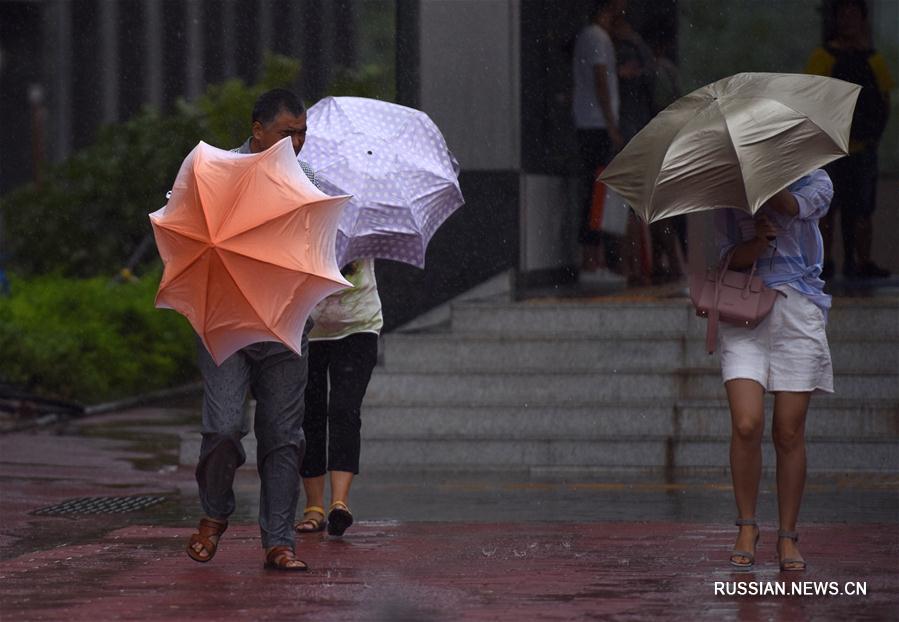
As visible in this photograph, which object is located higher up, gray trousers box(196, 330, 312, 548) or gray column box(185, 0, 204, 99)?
gray column box(185, 0, 204, 99)

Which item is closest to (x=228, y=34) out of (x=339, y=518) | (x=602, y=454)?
(x=602, y=454)

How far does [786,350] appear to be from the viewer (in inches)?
271

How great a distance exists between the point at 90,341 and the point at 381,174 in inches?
302

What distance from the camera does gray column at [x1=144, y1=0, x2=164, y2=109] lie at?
1769cm

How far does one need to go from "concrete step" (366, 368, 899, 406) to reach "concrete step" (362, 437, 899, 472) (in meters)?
0.39

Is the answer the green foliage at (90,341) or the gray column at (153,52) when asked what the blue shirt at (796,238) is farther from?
the gray column at (153,52)

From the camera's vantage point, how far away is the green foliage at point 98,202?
19219mm

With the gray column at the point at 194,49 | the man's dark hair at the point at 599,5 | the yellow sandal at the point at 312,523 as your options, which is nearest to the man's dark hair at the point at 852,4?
the man's dark hair at the point at 599,5

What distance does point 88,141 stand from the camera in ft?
67.4

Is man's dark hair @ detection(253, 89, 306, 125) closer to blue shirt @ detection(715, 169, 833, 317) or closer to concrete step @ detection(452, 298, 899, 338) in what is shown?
blue shirt @ detection(715, 169, 833, 317)

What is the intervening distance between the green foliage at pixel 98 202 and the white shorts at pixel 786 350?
12.7m

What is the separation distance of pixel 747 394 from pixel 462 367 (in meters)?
4.47

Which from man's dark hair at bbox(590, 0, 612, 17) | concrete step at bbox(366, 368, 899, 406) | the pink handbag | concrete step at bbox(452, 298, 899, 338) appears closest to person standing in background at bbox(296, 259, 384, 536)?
the pink handbag

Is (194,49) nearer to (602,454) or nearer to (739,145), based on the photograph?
(602,454)
